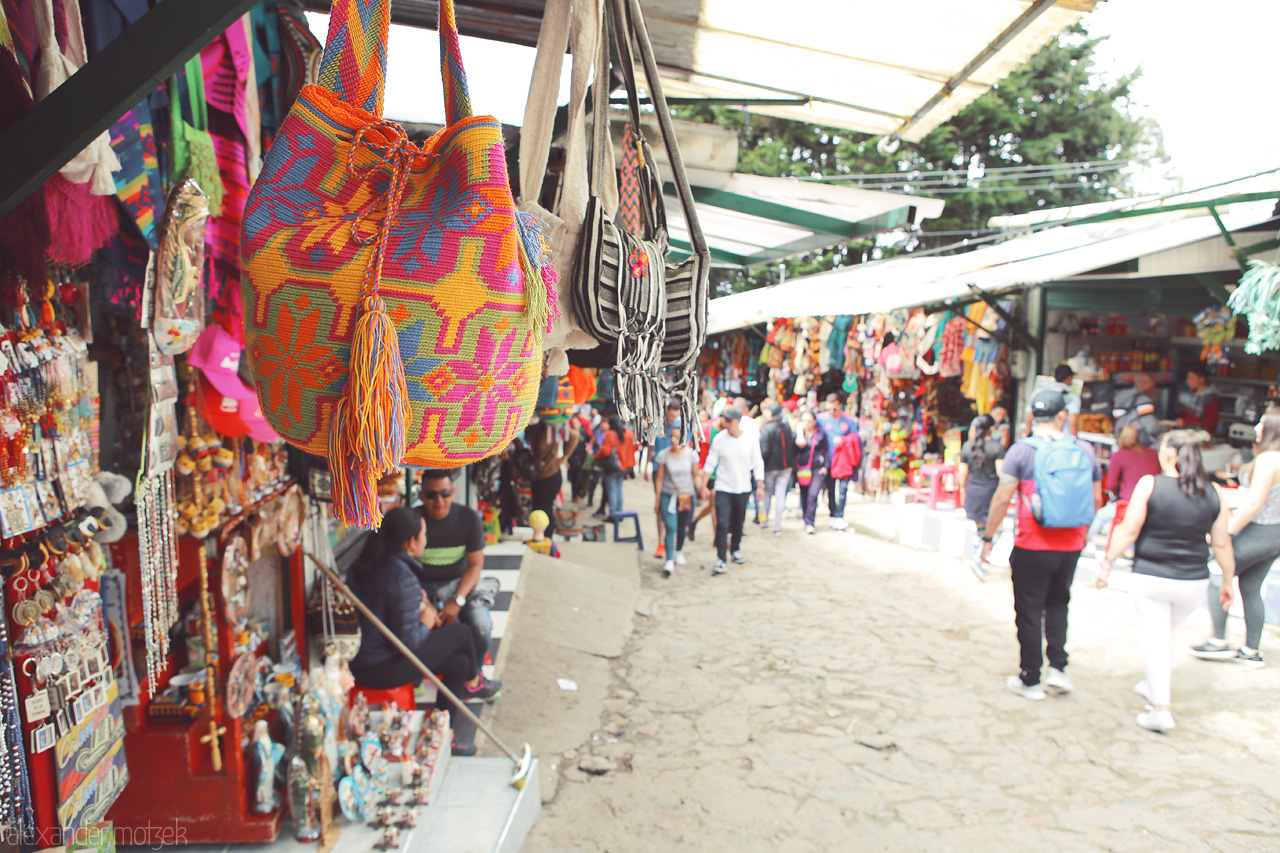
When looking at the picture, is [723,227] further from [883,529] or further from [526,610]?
[883,529]

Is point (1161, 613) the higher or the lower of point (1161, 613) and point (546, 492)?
the lower

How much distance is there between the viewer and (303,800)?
2600 millimetres

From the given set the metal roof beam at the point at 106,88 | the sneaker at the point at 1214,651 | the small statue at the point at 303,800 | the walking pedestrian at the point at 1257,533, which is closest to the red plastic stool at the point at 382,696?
the small statue at the point at 303,800

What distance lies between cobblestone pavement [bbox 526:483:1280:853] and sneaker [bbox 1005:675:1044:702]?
2.6 inches

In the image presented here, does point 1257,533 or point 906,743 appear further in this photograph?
point 1257,533

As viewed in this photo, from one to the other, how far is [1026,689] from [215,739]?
4.25 m

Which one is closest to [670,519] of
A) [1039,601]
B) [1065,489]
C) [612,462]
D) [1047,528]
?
[612,462]

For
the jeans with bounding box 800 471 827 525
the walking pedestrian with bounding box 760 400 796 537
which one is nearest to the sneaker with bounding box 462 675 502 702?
the walking pedestrian with bounding box 760 400 796 537

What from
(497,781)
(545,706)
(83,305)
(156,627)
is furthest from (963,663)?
(83,305)

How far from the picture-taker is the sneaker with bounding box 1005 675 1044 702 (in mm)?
4359

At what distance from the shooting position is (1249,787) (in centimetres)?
344

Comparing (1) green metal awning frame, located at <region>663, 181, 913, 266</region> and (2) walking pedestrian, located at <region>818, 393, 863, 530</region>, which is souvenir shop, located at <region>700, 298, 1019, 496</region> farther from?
(1) green metal awning frame, located at <region>663, 181, 913, 266</region>

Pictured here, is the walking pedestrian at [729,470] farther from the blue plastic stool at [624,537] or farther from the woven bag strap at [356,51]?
the woven bag strap at [356,51]

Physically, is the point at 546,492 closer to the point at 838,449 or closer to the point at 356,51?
the point at 838,449
